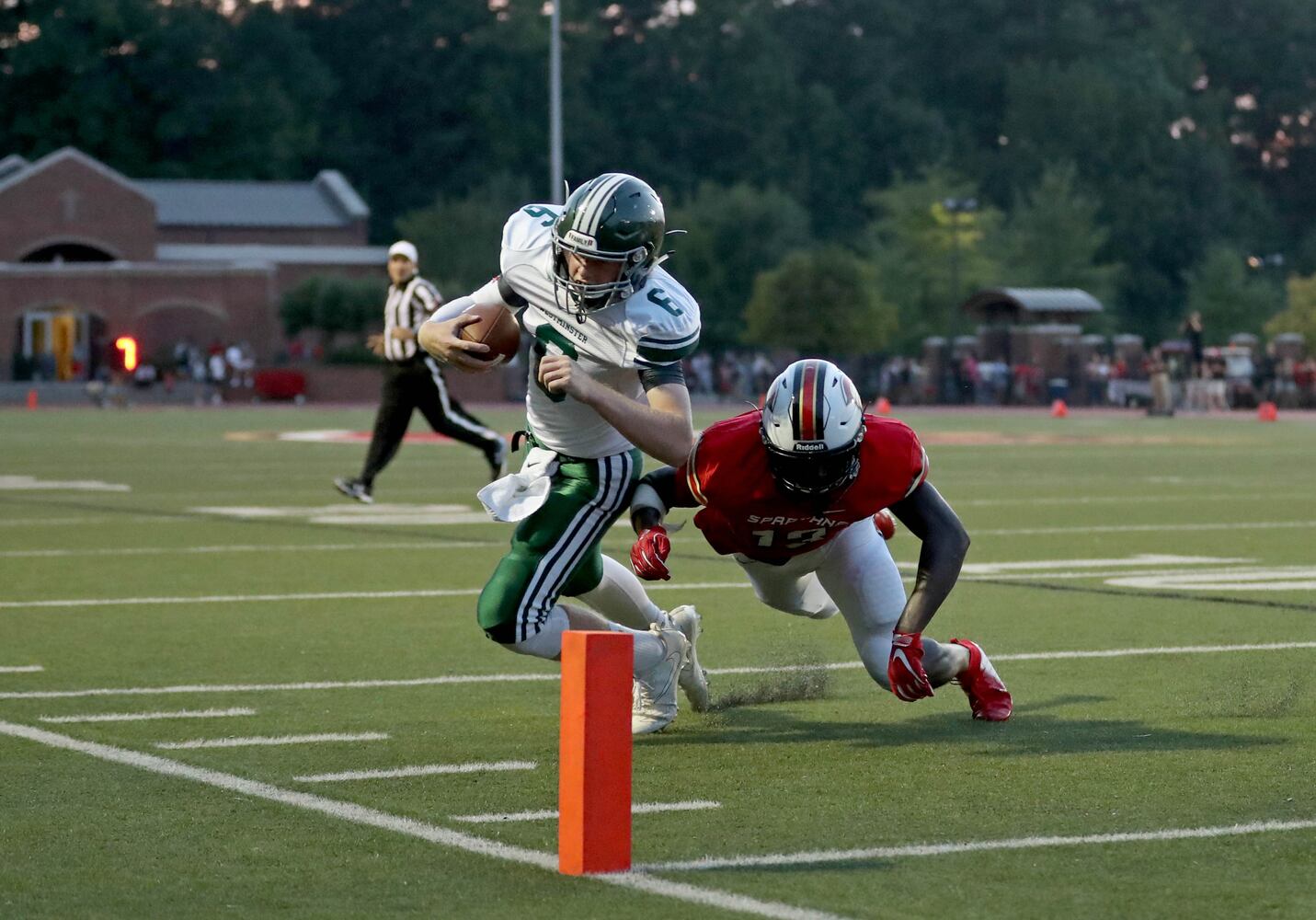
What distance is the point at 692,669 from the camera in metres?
7.12

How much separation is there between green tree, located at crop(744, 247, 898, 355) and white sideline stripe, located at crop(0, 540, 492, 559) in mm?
49089

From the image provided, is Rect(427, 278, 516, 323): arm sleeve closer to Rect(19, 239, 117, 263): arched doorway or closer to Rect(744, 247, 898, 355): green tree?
Rect(744, 247, 898, 355): green tree

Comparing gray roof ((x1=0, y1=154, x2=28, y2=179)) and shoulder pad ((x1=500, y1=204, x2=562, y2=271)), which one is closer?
shoulder pad ((x1=500, y1=204, x2=562, y2=271))

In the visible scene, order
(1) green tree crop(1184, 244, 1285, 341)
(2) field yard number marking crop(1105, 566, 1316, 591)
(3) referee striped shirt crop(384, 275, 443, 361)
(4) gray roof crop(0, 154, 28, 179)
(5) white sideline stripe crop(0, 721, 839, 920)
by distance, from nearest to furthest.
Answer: (5) white sideline stripe crop(0, 721, 839, 920) < (2) field yard number marking crop(1105, 566, 1316, 591) < (3) referee striped shirt crop(384, 275, 443, 361) < (4) gray roof crop(0, 154, 28, 179) < (1) green tree crop(1184, 244, 1285, 341)

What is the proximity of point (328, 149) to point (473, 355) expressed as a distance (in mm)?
84727

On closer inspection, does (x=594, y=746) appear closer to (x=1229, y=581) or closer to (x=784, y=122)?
(x=1229, y=581)

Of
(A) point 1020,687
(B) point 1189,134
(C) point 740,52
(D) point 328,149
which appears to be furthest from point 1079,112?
(A) point 1020,687

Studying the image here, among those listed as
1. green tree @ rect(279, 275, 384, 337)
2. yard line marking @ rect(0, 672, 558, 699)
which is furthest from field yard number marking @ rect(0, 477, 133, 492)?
green tree @ rect(279, 275, 384, 337)

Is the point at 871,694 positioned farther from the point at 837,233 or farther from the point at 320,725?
the point at 837,233

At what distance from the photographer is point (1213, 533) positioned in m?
14.5

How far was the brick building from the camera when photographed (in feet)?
221

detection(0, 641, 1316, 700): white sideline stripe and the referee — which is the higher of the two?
the referee

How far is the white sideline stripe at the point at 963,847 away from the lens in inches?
195

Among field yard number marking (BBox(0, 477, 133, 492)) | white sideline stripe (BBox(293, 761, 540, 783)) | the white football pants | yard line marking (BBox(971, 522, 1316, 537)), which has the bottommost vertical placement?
field yard number marking (BBox(0, 477, 133, 492))
